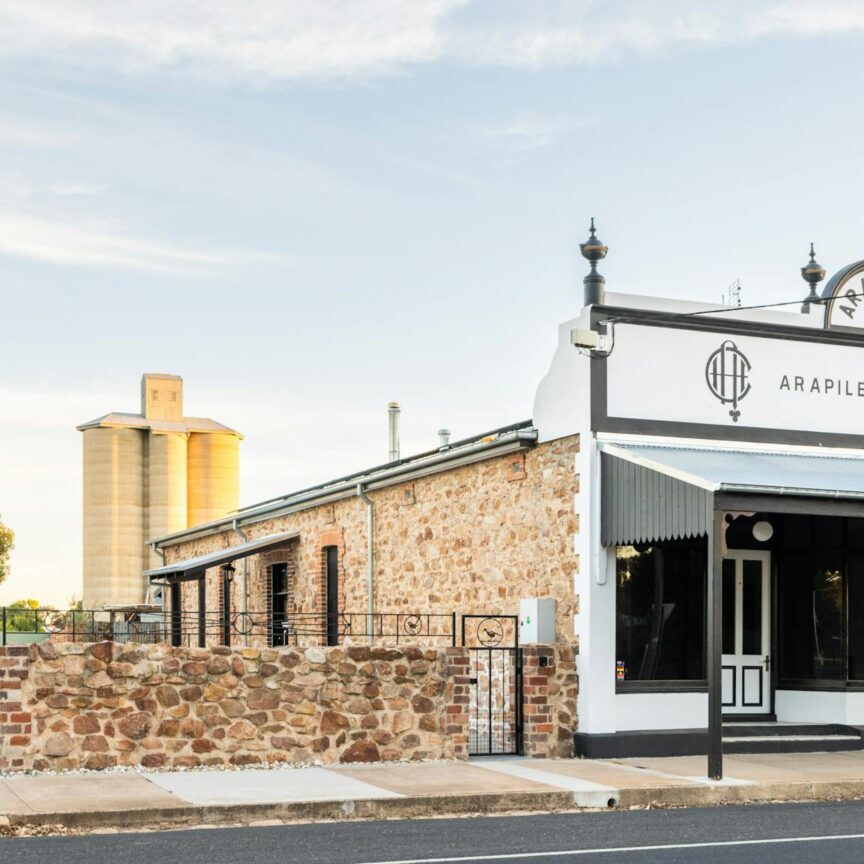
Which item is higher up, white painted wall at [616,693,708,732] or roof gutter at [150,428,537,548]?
roof gutter at [150,428,537,548]

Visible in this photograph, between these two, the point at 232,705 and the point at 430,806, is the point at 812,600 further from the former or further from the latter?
the point at 232,705

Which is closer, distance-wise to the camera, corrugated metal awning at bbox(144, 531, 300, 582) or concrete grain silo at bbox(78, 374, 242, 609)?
corrugated metal awning at bbox(144, 531, 300, 582)

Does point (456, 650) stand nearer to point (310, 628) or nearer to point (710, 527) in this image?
point (710, 527)

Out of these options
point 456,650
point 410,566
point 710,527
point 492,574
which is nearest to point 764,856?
point 710,527

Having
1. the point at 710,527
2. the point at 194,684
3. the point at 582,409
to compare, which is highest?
the point at 582,409

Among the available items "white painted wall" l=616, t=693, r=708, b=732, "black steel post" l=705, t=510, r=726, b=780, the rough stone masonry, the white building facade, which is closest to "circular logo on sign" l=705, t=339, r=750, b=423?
the white building facade

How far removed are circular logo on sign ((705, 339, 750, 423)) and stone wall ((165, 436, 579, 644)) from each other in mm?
1974

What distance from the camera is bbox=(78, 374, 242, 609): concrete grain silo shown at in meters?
63.2

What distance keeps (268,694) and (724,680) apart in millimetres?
6066

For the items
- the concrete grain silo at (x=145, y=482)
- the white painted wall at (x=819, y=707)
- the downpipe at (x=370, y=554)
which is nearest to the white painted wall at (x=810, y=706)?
the white painted wall at (x=819, y=707)

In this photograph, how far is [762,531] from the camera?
1706cm

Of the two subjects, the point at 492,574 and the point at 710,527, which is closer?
the point at 710,527

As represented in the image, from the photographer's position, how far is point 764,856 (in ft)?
30.8

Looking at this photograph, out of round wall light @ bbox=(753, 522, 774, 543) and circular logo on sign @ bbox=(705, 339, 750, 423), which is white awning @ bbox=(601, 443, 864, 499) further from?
round wall light @ bbox=(753, 522, 774, 543)
